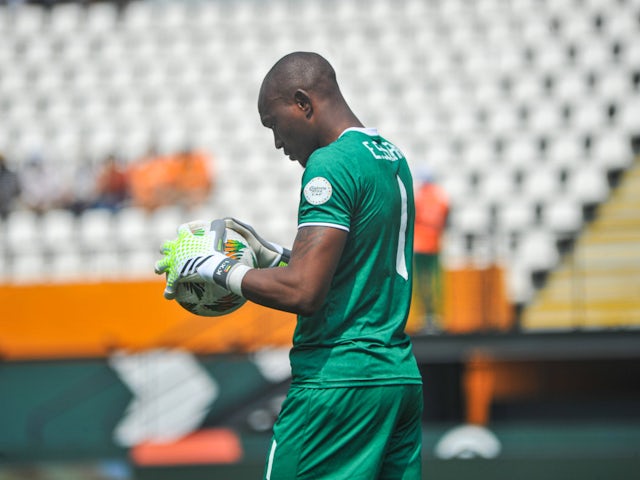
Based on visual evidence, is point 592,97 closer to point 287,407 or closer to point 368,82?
point 368,82

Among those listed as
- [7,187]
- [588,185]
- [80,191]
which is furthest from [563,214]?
[7,187]

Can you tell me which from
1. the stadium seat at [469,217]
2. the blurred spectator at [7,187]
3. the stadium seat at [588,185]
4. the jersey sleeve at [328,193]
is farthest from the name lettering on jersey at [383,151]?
the blurred spectator at [7,187]

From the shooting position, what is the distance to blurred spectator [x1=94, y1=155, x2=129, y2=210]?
12539 millimetres

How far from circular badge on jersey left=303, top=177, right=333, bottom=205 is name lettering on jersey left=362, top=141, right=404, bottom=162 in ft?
0.68

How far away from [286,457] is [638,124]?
10291 mm

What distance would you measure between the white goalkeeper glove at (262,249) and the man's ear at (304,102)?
17.9 inches

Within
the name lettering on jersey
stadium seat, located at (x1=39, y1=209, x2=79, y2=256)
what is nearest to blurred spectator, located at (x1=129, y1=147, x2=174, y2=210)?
stadium seat, located at (x1=39, y1=209, x2=79, y2=256)

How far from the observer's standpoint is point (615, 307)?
10.3 meters

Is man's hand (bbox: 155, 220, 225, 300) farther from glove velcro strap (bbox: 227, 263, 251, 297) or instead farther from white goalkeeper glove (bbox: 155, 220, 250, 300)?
glove velcro strap (bbox: 227, 263, 251, 297)

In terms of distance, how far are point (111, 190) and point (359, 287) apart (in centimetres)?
1019

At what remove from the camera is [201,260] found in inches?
111

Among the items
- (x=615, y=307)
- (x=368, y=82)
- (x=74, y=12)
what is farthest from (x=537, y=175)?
(x=74, y=12)

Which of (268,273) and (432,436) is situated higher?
(268,273)

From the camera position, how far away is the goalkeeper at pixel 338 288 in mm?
2650
